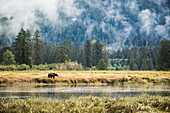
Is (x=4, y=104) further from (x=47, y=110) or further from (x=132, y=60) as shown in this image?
(x=132, y=60)

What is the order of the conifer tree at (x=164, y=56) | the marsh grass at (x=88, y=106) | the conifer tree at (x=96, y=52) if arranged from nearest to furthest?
the marsh grass at (x=88, y=106) < the conifer tree at (x=164, y=56) < the conifer tree at (x=96, y=52)

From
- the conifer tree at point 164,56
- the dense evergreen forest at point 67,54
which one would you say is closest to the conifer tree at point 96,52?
the dense evergreen forest at point 67,54

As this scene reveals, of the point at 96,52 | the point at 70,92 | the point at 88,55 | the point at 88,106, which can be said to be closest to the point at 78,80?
the point at 70,92

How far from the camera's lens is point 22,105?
16.6m

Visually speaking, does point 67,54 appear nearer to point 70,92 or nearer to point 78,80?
point 78,80

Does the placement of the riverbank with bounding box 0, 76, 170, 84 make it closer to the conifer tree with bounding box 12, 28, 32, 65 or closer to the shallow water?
the shallow water

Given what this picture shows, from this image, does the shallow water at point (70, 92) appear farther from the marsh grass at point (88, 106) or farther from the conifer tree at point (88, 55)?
the conifer tree at point (88, 55)

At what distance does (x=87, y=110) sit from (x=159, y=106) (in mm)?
4953

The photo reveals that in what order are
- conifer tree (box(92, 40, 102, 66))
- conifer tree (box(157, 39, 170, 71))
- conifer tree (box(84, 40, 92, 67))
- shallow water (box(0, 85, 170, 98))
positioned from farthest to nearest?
conifer tree (box(84, 40, 92, 67))
conifer tree (box(92, 40, 102, 66))
conifer tree (box(157, 39, 170, 71))
shallow water (box(0, 85, 170, 98))

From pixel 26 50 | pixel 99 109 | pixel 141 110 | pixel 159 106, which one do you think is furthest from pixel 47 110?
pixel 26 50

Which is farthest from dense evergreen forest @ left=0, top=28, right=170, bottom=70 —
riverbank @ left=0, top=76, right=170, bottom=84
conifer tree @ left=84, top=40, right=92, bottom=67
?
riverbank @ left=0, top=76, right=170, bottom=84

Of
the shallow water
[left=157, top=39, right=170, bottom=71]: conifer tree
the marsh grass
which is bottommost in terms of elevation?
the shallow water

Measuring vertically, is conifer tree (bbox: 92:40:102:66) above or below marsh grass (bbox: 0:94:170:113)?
above

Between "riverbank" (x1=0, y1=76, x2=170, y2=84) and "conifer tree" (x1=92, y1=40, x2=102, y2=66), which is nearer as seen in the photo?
"riverbank" (x1=0, y1=76, x2=170, y2=84)
